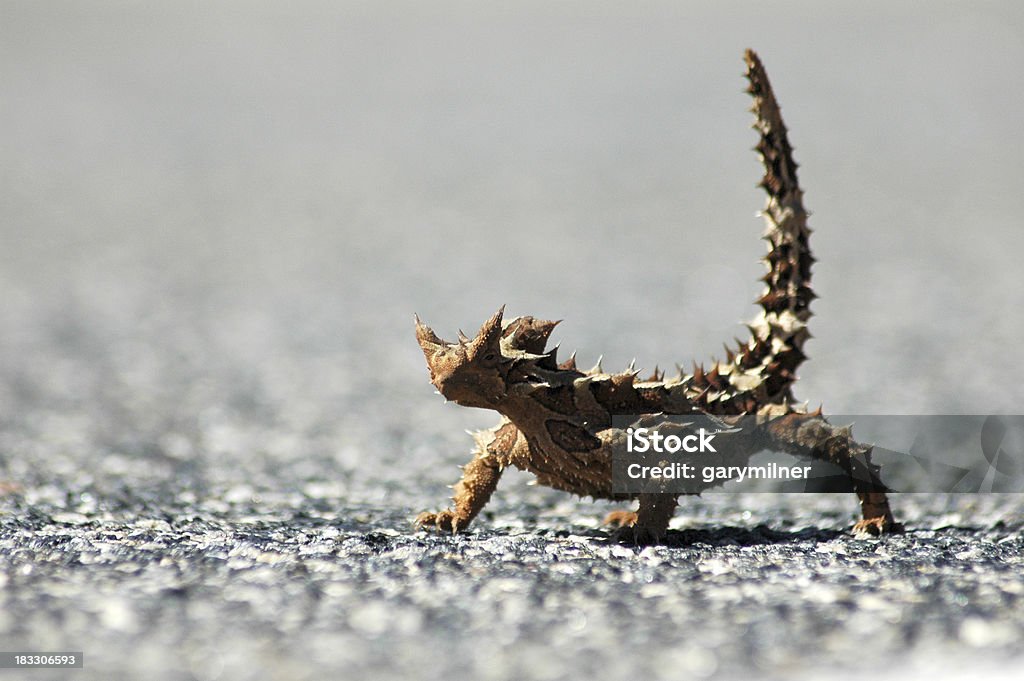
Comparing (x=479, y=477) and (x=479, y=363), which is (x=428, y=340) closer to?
(x=479, y=363)

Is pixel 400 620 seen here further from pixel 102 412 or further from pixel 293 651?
pixel 102 412

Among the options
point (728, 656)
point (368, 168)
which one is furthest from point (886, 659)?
point (368, 168)

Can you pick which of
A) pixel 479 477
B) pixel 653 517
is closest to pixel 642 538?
pixel 653 517

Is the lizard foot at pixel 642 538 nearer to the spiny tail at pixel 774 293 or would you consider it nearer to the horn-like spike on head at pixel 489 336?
the spiny tail at pixel 774 293

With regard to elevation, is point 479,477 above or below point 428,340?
below

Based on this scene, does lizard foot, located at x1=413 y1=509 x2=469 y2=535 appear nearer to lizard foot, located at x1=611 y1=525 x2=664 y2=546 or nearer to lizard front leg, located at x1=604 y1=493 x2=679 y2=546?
lizard foot, located at x1=611 y1=525 x2=664 y2=546

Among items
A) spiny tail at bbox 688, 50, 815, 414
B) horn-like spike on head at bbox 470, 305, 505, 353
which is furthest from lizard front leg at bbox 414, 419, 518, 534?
spiny tail at bbox 688, 50, 815, 414

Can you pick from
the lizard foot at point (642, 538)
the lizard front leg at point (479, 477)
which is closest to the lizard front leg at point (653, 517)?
the lizard foot at point (642, 538)
